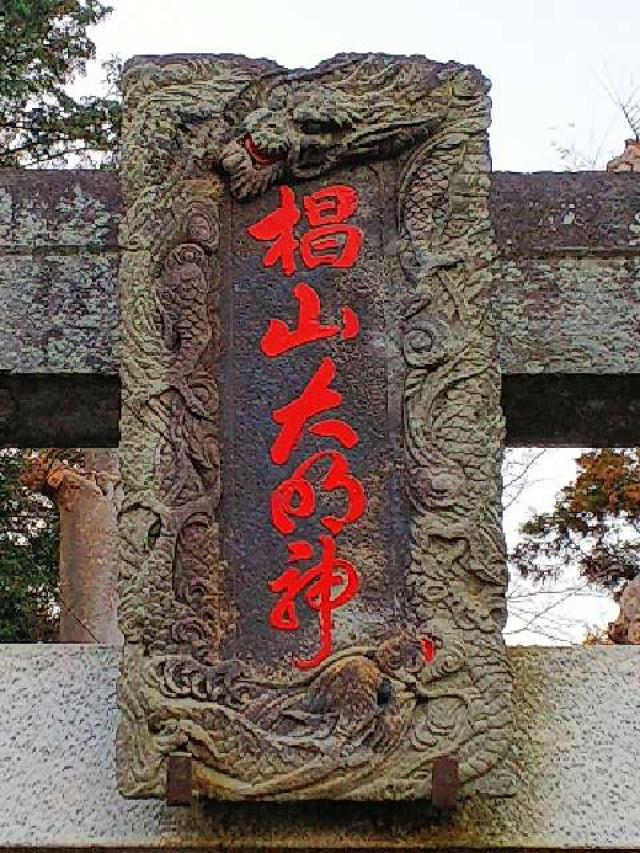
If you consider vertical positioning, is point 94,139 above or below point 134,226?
above

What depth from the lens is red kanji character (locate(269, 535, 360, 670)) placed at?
220cm

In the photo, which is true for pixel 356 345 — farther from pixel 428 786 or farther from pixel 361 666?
pixel 428 786

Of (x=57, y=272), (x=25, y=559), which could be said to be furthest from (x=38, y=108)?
(x=57, y=272)

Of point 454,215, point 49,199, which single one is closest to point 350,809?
point 454,215

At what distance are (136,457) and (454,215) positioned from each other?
2.38 ft

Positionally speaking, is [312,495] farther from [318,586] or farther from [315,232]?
[315,232]

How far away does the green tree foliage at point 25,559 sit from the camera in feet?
21.9

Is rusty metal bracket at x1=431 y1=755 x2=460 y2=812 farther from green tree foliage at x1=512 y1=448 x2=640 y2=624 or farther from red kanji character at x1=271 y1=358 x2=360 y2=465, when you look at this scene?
green tree foliage at x1=512 y1=448 x2=640 y2=624

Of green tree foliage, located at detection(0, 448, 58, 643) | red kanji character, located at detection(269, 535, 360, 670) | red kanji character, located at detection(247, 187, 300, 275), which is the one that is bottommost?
green tree foliage, located at detection(0, 448, 58, 643)

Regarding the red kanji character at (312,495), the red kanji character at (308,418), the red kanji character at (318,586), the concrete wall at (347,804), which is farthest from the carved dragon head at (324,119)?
the concrete wall at (347,804)

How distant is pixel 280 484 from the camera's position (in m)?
2.26

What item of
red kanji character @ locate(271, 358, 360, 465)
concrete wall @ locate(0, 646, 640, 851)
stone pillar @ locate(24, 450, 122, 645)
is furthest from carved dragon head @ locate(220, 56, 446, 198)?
stone pillar @ locate(24, 450, 122, 645)

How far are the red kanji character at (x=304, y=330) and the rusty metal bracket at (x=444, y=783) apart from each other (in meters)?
0.75

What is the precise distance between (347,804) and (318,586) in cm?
37
